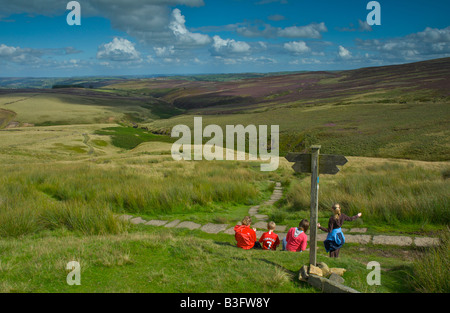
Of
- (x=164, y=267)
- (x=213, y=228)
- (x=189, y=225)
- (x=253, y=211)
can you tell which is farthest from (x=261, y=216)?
(x=164, y=267)

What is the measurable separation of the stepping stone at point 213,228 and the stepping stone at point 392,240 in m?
4.35

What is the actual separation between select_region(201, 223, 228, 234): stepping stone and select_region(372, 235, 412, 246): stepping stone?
4.35m

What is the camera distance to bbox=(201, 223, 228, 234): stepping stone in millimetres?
9773

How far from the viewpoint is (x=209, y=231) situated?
9773mm

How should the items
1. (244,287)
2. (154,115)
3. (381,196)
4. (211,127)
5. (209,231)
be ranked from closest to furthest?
(244,287)
(209,231)
(381,196)
(211,127)
(154,115)

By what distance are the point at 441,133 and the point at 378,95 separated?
41.0m

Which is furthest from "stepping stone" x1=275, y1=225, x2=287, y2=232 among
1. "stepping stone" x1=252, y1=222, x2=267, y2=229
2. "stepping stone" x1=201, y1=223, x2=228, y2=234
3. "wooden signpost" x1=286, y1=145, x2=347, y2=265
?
"wooden signpost" x1=286, y1=145, x2=347, y2=265

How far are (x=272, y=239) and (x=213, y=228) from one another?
282 centimetres

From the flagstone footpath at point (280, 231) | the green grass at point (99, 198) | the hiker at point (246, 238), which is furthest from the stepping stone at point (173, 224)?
the hiker at point (246, 238)

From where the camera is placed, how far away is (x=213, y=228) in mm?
10023

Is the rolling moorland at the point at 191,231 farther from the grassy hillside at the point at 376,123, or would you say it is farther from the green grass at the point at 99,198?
the grassy hillside at the point at 376,123
